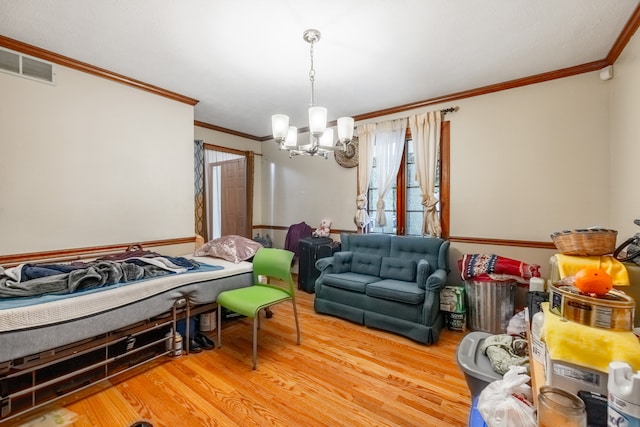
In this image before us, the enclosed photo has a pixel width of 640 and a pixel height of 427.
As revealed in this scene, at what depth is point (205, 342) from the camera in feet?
8.46

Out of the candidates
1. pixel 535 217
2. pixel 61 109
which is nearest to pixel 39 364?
pixel 61 109

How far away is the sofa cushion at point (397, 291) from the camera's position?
106 inches

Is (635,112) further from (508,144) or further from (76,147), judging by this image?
(76,147)

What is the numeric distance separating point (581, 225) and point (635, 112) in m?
1.13

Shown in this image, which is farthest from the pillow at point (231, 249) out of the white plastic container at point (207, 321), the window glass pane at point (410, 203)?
the window glass pane at point (410, 203)

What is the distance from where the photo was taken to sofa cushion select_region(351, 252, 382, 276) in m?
3.40

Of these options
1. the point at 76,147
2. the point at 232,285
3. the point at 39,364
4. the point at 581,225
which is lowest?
the point at 39,364

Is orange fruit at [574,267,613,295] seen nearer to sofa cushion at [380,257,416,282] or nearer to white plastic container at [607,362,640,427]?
white plastic container at [607,362,640,427]

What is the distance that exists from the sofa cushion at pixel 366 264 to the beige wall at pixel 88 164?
2.27m

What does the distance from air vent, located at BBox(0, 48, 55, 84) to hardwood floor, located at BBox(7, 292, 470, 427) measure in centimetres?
269

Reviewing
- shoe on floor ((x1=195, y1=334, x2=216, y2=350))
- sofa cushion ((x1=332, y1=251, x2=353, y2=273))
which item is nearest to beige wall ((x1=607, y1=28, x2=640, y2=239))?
sofa cushion ((x1=332, y1=251, x2=353, y2=273))

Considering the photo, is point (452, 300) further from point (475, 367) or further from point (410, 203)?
point (475, 367)

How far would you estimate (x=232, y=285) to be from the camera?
2.74 metres

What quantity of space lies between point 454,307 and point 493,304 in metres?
0.36
